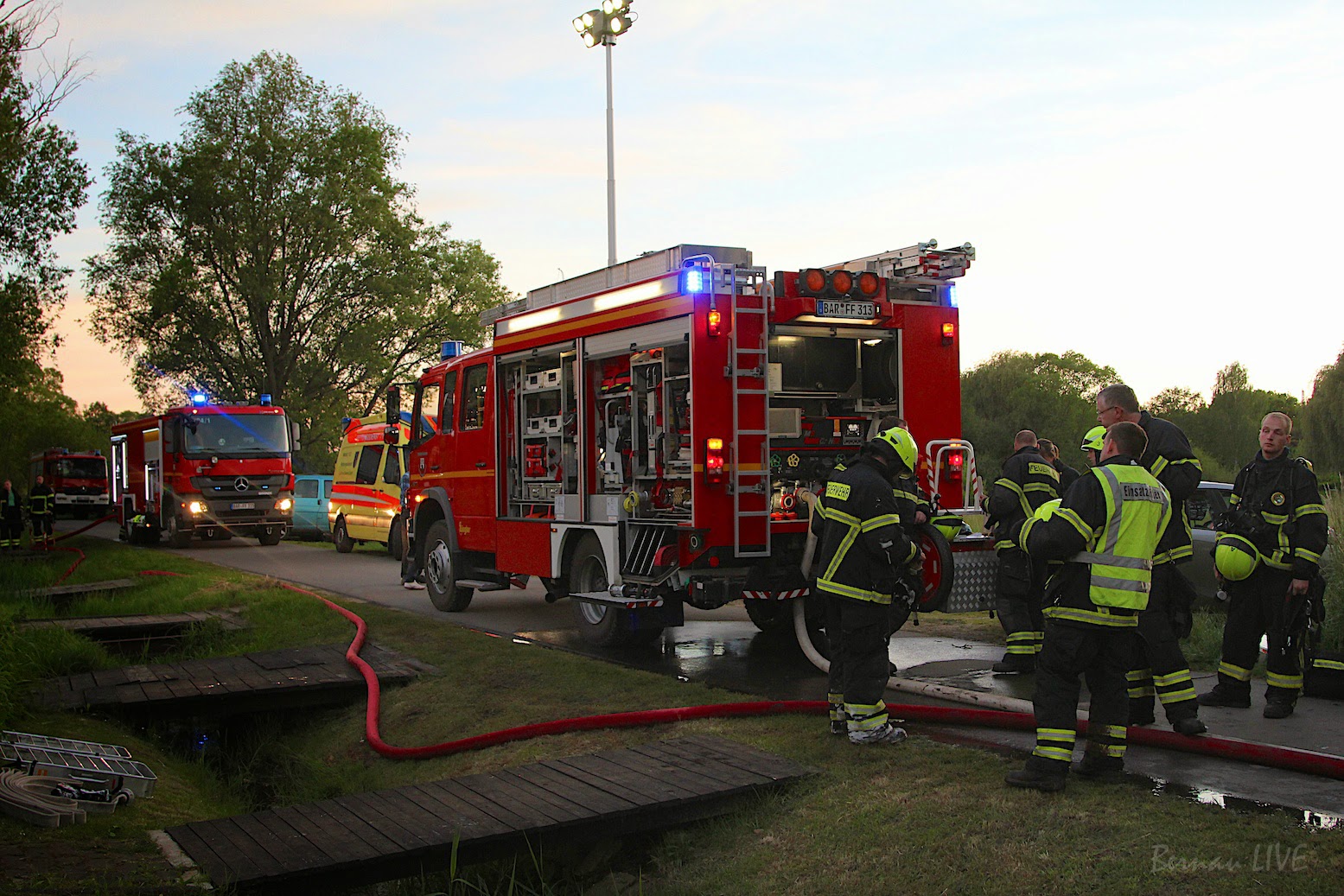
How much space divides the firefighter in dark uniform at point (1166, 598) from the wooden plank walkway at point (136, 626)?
27.0 ft

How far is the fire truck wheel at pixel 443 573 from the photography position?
38.5 ft

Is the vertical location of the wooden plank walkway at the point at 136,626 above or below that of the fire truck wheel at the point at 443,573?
below

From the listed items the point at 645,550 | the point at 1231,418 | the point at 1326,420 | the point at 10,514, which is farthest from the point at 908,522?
the point at 1231,418

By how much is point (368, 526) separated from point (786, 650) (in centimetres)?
1247

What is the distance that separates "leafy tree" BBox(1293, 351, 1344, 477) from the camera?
37.8 m

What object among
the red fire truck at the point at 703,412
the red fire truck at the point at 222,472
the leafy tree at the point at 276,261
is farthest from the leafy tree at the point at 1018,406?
the red fire truck at the point at 703,412

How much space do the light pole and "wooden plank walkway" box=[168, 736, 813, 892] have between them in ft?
45.9

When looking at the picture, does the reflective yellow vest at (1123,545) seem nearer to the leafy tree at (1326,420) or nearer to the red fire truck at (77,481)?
the leafy tree at (1326,420)

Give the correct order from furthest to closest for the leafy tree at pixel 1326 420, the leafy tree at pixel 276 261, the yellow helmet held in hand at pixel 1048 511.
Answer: the leafy tree at pixel 1326 420
the leafy tree at pixel 276 261
the yellow helmet held in hand at pixel 1048 511

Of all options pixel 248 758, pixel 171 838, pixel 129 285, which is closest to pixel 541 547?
pixel 248 758

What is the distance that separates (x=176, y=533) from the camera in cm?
2345

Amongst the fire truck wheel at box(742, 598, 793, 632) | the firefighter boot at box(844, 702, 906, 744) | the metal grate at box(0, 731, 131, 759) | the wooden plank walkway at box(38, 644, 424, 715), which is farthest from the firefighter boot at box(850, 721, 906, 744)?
the metal grate at box(0, 731, 131, 759)

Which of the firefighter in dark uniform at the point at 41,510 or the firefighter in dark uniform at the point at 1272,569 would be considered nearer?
the firefighter in dark uniform at the point at 1272,569

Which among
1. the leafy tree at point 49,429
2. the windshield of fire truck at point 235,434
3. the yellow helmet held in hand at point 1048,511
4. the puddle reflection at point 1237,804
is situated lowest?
the puddle reflection at point 1237,804
